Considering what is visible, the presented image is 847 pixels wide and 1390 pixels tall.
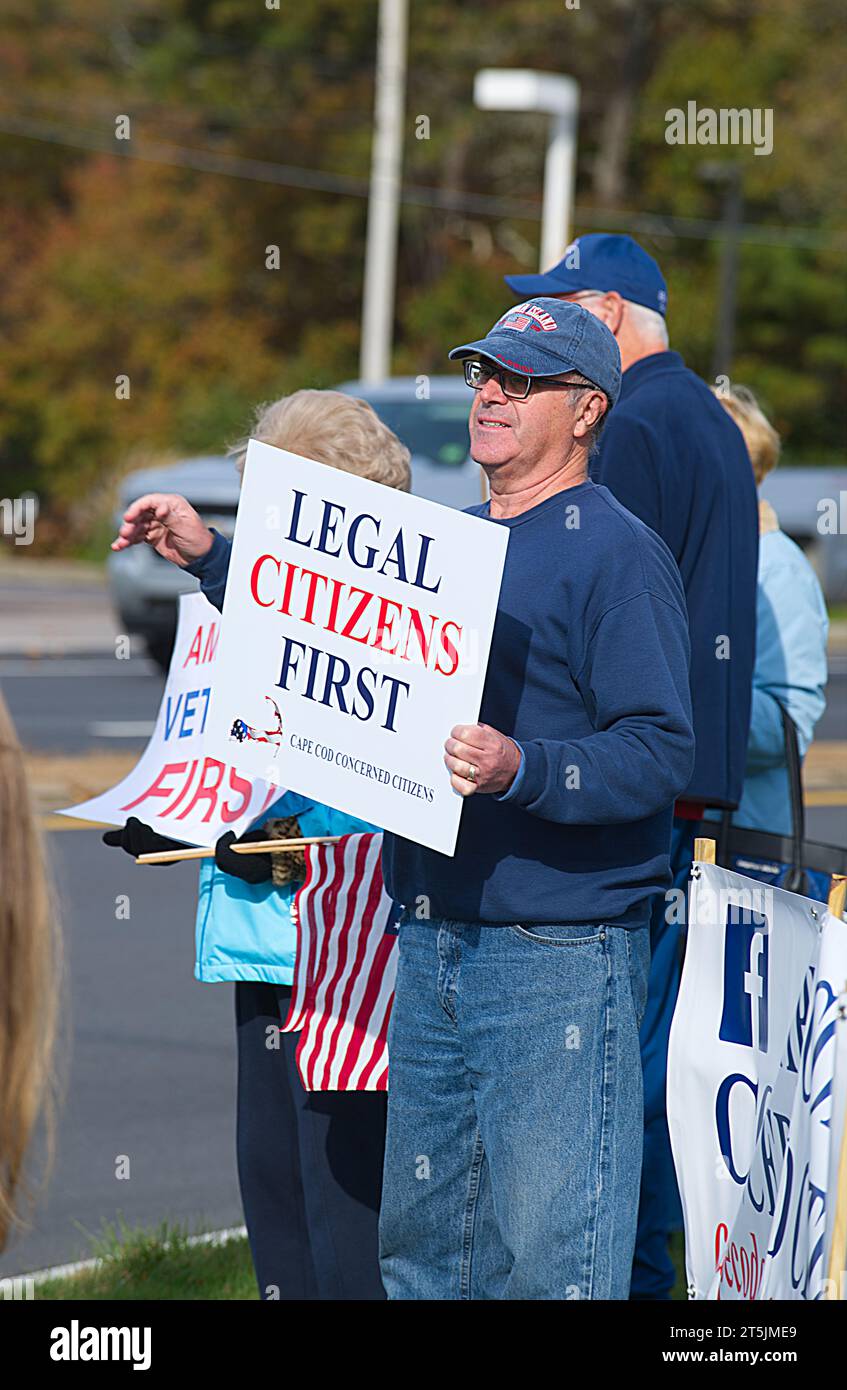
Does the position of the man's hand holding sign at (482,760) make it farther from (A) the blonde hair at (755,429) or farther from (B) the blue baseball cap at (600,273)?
(A) the blonde hair at (755,429)

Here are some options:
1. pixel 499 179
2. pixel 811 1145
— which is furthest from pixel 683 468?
pixel 499 179

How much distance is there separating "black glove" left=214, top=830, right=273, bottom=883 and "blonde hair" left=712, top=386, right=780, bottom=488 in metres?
1.88

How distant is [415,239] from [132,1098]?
→ 3383 cm

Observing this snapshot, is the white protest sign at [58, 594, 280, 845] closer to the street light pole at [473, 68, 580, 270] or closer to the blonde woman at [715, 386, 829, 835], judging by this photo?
the blonde woman at [715, 386, 829, 835]

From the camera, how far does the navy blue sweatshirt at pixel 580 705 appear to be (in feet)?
9.29

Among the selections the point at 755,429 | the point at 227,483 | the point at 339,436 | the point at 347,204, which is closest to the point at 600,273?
the point at 339,436

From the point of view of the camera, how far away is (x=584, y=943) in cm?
290

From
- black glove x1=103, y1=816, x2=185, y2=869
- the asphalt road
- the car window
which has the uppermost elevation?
the car window

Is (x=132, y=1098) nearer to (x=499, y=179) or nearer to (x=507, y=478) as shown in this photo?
(x=507, y=478)

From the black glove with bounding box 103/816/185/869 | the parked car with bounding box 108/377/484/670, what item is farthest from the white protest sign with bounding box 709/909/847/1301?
the parked car with bounding box 108/377/484/670

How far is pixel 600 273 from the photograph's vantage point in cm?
409

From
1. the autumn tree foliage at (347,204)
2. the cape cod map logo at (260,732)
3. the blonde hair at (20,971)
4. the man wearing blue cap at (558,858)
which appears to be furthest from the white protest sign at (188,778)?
the autumn tree foliage at (347,204)

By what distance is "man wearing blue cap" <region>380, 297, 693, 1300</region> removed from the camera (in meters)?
2.87
